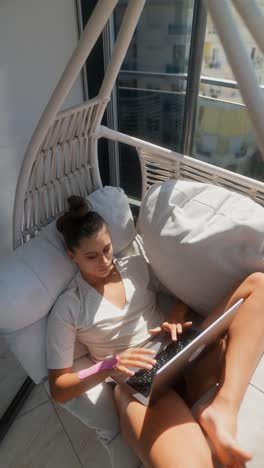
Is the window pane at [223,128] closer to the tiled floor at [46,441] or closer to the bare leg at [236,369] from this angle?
the bare leg at [236,369]

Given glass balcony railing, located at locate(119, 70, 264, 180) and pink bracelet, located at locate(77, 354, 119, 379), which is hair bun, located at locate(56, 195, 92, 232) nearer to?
pink bracelet, located at locate(77, 354, 119, 379)

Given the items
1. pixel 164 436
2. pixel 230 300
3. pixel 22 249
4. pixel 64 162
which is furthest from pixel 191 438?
pixel 64 162

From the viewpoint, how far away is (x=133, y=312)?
102 centimetres

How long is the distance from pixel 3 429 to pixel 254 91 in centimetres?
123

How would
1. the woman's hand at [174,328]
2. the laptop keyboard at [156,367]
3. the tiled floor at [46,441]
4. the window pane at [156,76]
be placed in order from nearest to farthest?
1. the laptop keyboard at [156,367]
2. the woman's hand at [174,328]
3. the tiled floor at [46,441]
4. the window pane at [156,76]

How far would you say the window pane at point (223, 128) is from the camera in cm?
182

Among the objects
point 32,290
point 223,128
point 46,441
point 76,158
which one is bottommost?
point 46,441

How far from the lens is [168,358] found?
834mm

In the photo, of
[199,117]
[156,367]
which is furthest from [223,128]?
[156,367]

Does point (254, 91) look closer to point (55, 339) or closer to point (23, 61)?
point (55, 339)

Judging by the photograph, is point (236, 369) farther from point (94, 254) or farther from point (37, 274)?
point (37, 274)

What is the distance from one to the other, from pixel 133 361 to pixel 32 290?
0.33 meters

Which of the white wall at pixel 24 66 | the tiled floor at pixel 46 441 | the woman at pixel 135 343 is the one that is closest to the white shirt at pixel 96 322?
the woman at pixel 135 343

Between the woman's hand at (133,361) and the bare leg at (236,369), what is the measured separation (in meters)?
0.15
